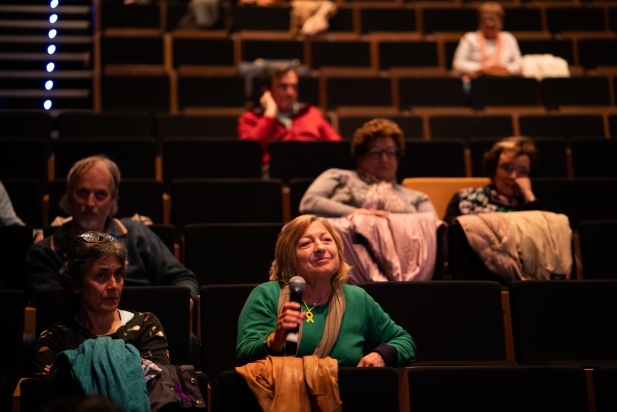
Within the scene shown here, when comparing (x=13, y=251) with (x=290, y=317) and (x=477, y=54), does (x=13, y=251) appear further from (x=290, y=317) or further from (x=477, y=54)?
(x=477, y=54)

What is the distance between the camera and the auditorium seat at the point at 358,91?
3.96 metres

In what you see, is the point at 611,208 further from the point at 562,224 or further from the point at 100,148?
the point at 100,148

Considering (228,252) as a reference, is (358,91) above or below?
above

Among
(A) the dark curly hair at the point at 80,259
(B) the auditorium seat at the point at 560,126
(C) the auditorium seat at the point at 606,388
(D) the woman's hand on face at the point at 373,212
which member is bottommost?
(C) the auditorium seat at the point at 606,388

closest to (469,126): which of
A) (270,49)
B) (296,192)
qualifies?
(296,192)

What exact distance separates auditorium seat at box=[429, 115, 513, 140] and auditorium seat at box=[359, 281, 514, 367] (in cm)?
162

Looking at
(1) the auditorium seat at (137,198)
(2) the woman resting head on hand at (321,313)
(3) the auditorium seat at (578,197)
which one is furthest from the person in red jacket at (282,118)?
(2) the woman resting head on hand at (321,313)

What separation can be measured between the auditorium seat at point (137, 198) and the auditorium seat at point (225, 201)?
47mm

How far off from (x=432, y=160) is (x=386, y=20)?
188 centimetres

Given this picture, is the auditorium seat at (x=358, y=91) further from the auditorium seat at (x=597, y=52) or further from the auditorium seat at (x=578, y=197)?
the auditorium seat at (x=578, y=197)

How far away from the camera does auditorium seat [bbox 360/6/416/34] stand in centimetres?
477

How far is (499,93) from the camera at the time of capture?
399cm

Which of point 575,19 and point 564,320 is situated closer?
point 564,320

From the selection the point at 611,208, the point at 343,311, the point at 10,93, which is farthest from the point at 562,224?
the point at 10,93
